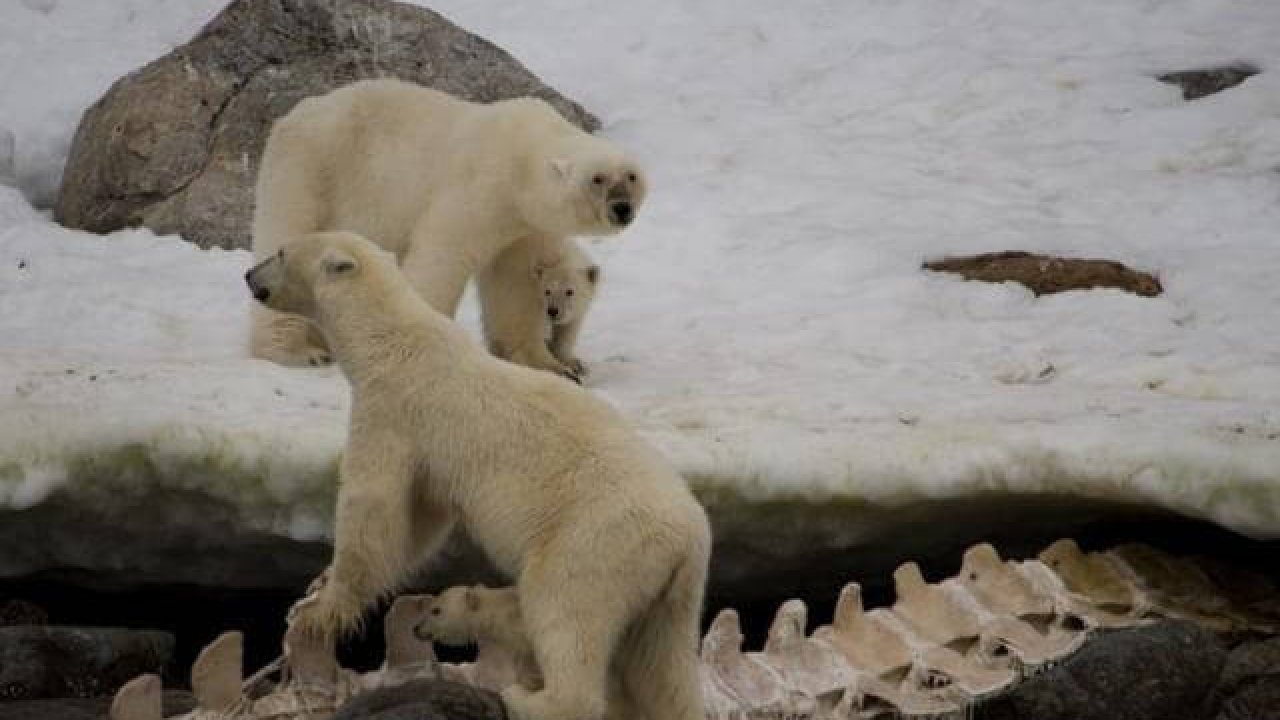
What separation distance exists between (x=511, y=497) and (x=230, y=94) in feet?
22.1

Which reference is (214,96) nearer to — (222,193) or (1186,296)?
(222,193)

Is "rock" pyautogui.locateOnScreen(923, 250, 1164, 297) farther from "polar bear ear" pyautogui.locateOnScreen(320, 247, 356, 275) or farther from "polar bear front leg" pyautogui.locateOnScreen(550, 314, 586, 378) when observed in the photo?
"polar bear ear" pyautogui.locateOnScreen(320, 247, 356, 275)

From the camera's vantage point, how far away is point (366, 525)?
5.95 metres

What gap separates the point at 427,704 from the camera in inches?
219

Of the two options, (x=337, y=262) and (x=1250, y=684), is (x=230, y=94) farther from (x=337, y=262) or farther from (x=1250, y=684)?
(x=1250, y=684)

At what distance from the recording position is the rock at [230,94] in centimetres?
1157

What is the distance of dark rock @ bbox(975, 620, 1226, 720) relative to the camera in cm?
677

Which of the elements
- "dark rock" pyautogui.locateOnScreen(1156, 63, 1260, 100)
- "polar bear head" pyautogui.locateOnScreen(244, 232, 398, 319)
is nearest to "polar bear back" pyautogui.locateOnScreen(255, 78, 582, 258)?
"polar bear head" pyautogui.locateOnScreen(244, 232, 398, 319)

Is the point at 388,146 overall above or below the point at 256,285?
below

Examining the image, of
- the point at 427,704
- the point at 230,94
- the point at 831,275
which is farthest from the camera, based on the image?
the point at 230,94

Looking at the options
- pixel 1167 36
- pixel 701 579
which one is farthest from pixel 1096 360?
pixel 1167 36

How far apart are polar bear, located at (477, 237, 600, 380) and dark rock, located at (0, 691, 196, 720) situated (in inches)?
117

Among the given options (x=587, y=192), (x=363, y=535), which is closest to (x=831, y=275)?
(x=587, y=192)

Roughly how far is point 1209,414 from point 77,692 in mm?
4008
